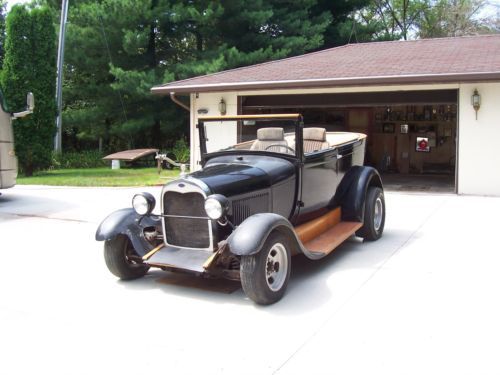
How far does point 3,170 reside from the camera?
999cm

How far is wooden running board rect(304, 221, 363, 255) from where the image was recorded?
5.25 m

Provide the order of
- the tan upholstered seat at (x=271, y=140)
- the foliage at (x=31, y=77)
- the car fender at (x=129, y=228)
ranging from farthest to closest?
the foliage at (x=31, y=77) < the tan upholstered seat at (x=271, y=140) < the car fender at (x=129, y=228)

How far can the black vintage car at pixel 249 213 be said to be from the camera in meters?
4.37

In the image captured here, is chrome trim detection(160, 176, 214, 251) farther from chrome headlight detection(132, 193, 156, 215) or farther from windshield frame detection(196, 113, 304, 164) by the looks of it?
windshield frame detection(196, 113, 304, 164)

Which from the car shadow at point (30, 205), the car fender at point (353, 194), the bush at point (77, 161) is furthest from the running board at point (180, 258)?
the bush at point (77, 161)

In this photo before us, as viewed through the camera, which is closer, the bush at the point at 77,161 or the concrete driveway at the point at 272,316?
the concrete driveway at the point at 272,316

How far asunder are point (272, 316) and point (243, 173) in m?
1.41

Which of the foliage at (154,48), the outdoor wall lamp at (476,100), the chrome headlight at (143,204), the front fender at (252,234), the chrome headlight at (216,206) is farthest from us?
the foliage at (154,48)

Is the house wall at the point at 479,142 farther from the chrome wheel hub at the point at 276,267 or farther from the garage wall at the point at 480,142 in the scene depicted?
the chrome wheel hub at the point at 276,267

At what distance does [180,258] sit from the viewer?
4.59 metres

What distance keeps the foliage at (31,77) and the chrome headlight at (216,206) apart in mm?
13633

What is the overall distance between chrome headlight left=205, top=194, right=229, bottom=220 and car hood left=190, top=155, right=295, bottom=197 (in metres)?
0.20

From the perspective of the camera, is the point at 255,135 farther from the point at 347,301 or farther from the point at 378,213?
the point at 347,301

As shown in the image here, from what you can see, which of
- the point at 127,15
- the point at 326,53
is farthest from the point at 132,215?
the point at 127,15
